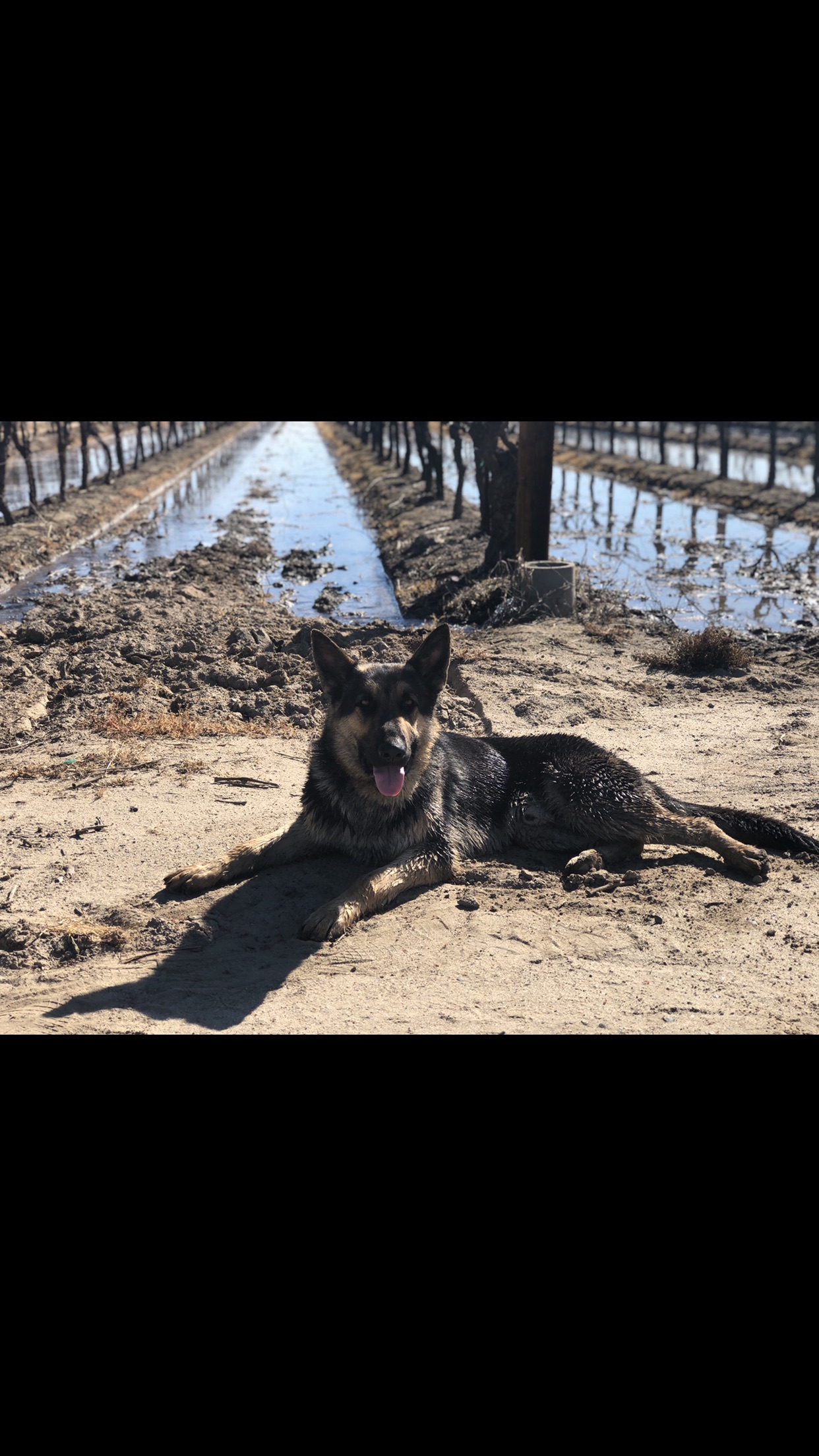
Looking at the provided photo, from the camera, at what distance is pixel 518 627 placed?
16.2 meters

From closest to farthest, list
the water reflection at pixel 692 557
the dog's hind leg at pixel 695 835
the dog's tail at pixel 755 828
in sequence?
the dog's hind leg at pixel 695 835 < the dog's tail at pixel 755 828 < the water reflection at pixel 692 557

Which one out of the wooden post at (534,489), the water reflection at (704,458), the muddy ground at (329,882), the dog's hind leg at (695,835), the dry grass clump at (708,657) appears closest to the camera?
the muddy ground at (329,882)

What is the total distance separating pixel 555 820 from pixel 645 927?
1.60 metres

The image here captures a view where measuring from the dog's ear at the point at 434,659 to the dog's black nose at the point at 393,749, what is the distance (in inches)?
31.6

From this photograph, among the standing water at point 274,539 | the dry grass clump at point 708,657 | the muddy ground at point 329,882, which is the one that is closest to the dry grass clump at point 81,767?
the muddy ground at point 329,882

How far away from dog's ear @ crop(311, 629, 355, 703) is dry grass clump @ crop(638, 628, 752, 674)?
25.0ft

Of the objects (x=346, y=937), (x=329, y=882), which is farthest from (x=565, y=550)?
(x=346, y=937)

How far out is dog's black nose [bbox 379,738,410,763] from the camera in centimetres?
661

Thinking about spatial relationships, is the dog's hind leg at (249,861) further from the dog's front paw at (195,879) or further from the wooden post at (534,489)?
the wooden post at (534,489)

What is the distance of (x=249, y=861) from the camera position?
721 centimetres

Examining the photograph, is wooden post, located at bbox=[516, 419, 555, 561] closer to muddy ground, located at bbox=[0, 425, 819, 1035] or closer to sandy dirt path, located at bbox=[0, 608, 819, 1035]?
muddy ground, located at bbox=[0, 425, 819, 1035]

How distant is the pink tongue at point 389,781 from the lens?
695 cm

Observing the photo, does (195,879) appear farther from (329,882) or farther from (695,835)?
(695,835)

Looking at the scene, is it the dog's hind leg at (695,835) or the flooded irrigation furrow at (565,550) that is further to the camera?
the flooded irrigation furrow at (565,550)
